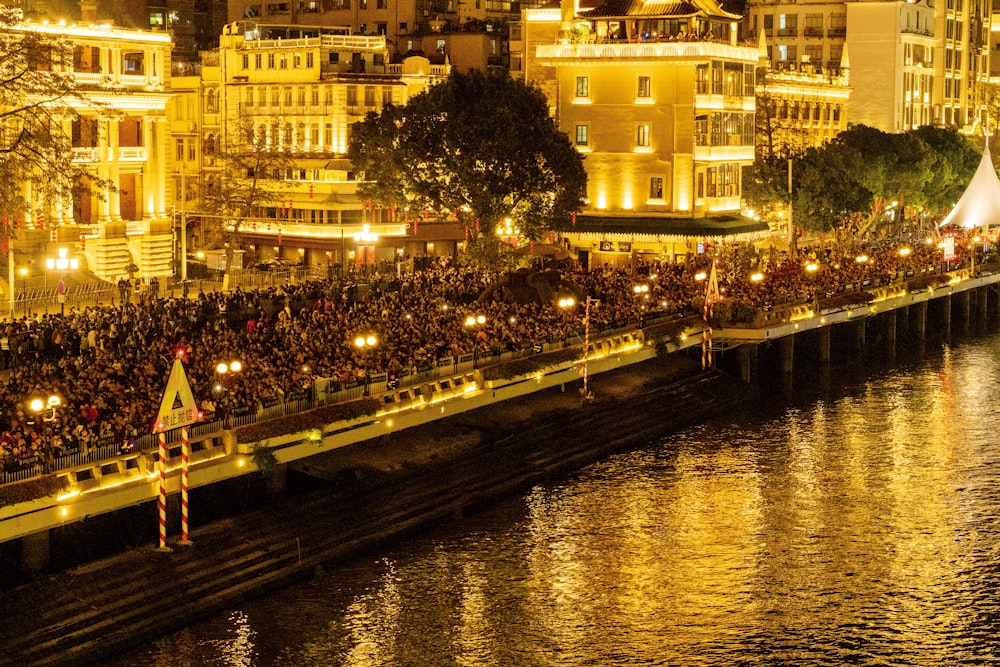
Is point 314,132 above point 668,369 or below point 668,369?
above

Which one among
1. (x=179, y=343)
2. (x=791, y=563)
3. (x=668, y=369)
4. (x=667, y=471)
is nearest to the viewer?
(x=791, y=563)

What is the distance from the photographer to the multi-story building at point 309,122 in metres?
96.4

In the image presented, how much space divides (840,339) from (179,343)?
45.4m

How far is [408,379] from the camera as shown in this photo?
5106cm

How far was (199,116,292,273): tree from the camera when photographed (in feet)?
303

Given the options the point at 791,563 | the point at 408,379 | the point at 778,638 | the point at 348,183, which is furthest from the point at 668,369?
the point at 348,183

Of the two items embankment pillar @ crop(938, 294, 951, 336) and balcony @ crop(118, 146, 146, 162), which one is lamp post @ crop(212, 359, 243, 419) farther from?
embankment pillar @ crop(938, 294, 951, 336)

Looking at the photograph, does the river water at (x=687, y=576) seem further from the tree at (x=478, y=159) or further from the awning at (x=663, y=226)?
the awning at (x=663, y=226)

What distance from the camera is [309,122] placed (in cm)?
10256

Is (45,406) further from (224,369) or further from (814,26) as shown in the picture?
(814,26)

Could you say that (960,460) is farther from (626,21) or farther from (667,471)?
(626,21)

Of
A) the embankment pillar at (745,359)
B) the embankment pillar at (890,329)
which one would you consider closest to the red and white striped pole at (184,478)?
the embankment pillar at (745,359)

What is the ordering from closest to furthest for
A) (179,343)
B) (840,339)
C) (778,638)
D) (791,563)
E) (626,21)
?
(778,638), (791,563), (179,343), (840,339), (626,21)

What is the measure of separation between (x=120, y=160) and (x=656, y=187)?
3022 cm
